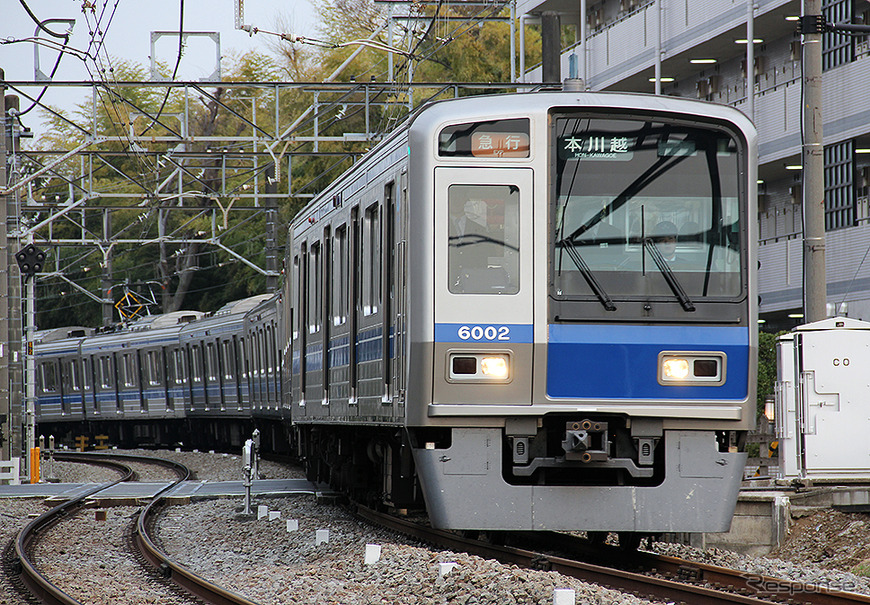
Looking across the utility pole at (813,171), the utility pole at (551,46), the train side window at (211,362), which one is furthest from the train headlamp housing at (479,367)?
the train side window at (211,362)

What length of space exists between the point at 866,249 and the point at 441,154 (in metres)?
14.2

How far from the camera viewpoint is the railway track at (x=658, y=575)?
7.29 meters

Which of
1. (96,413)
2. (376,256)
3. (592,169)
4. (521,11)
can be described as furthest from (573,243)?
(96,413)

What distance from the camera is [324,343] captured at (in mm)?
12859

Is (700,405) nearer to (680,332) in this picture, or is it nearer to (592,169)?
(680,332)

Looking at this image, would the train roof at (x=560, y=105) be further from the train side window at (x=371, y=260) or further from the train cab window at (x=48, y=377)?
the train cab window at (x=48, y=377)

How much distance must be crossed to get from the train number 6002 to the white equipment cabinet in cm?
656

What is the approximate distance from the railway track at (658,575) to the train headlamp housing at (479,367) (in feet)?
3.98

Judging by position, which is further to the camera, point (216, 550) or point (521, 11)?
point (521, 11)

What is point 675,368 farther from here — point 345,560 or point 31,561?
point 31,561

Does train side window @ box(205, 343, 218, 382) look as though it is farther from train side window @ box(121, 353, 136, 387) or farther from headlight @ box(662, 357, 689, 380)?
headlight @ box(662, 357, 689, 380)

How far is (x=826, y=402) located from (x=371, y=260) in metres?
6.28

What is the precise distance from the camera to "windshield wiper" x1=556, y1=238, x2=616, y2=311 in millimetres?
8727

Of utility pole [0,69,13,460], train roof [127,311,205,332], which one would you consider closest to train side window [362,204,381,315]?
utility pole [0,69,13,460]
